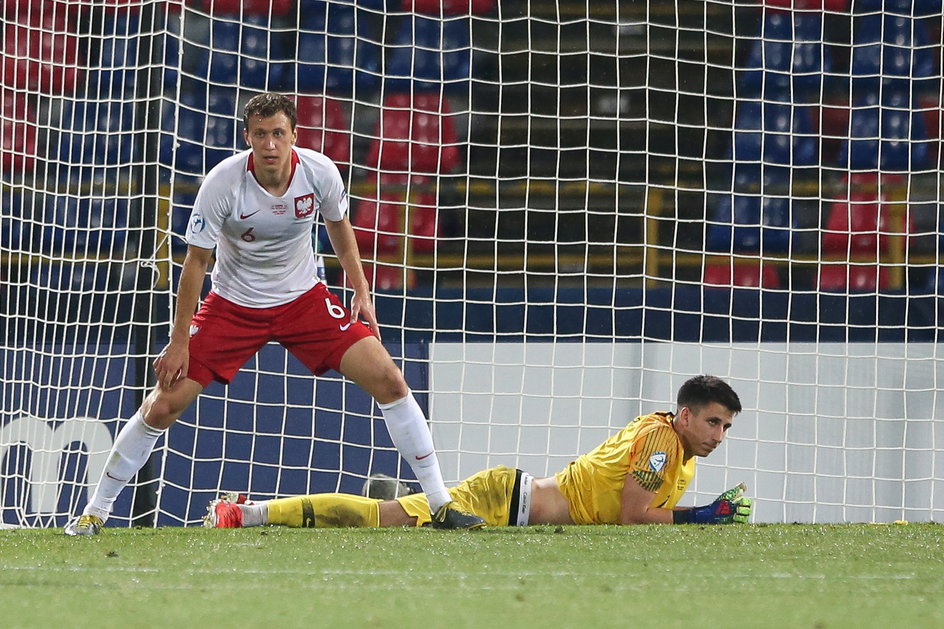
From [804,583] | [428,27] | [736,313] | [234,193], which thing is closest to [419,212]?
[428,27]

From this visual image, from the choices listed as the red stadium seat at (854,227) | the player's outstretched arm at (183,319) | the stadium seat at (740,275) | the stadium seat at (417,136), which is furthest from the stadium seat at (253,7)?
the player's outstretched arm at (183,319)

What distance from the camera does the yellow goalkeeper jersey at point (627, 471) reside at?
500 cm

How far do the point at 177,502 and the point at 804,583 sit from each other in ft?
15.1

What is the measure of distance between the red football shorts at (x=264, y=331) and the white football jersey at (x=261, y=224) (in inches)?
1.4

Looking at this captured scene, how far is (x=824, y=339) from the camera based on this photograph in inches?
324

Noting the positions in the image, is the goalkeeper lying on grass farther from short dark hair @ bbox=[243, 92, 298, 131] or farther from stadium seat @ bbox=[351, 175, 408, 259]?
stadium seat @ bbox=[351, 175, 408, 259]

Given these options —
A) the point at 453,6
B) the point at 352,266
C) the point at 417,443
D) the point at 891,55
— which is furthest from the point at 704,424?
the point at 453,6

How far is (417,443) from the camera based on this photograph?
450cm

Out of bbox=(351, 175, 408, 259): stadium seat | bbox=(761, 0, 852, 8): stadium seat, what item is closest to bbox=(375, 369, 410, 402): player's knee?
bbox=(351, 175, 408, 259): stadium seat

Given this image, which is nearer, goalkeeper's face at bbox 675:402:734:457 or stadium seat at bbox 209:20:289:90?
goalkeeper's face at bbox 675:402:734:457

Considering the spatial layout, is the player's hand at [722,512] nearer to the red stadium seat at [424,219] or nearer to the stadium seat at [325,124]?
the red stadium seat at [424,219]

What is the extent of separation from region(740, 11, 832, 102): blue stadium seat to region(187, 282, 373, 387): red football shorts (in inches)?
216

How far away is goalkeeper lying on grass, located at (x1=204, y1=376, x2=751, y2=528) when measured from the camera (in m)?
5.00

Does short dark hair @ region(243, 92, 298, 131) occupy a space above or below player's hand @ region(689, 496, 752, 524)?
above
